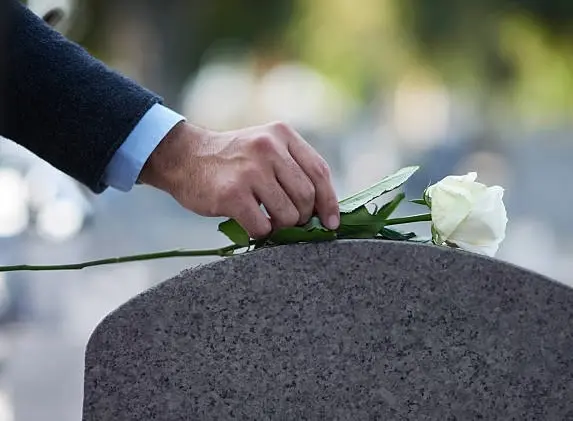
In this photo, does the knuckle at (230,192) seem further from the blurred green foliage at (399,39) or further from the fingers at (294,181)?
the blurred green foliage at (399,39)

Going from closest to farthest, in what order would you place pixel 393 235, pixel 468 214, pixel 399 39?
1. pixel 468 214
2. pixel 393 235
3. pixel 399 39

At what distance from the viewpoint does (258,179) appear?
1345 mm

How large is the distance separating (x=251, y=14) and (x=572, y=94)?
5.13 m

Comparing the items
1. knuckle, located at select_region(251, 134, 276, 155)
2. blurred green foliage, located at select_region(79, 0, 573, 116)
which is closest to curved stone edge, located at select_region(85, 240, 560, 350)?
knuckle, located at select_region(251, 134, 276, 155)

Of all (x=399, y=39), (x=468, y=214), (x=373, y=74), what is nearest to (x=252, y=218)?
(x=468, y=214)

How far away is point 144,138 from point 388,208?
1.17 feet

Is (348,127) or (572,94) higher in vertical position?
(572,94)

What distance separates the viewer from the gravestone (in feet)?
4.39

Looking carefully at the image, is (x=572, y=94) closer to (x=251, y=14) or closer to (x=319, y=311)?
(x=251, y=14)

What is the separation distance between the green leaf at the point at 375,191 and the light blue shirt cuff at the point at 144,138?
0.87ft

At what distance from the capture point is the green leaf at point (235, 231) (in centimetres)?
141

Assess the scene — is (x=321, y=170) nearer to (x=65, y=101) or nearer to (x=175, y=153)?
(x=175, y=153)

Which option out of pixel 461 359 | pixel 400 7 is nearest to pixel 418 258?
pixel 461 359

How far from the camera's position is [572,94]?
15.7 m
